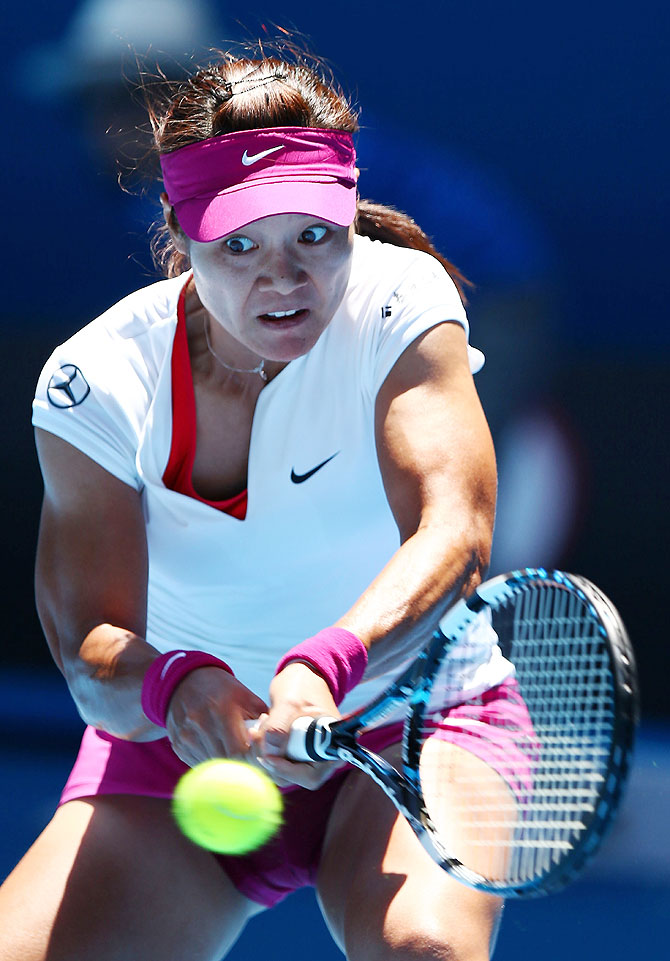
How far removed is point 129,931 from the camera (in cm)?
135

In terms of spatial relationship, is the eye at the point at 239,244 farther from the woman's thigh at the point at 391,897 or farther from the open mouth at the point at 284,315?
the woman's thigh at the point at 391,897

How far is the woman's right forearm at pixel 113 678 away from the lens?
53.2 inches

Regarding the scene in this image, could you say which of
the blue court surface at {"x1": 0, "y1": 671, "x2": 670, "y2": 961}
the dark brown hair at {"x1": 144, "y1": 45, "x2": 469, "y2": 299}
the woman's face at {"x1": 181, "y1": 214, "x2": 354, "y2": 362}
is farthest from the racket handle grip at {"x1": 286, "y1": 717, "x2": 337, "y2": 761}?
the blue court surface at {"x1": 0, "y1": 671, "x2": 670, "y2": 961}

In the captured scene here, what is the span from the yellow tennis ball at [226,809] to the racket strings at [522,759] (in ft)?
0.71

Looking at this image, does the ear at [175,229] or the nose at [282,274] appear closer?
the nose at [282,274]

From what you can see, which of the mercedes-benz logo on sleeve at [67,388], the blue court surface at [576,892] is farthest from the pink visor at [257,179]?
the blue court surface at [576,892]

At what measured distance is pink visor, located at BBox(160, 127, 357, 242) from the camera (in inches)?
53.4

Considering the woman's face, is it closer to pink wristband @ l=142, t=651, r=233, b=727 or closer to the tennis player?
the tennis player

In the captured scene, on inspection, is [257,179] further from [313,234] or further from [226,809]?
[226,809]

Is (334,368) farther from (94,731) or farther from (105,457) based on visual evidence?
(94,731)

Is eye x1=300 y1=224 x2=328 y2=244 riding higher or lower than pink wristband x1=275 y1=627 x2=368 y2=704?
higher

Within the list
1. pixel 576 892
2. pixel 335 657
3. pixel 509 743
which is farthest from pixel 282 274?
Result: pixel 576 892

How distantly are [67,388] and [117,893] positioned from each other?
59cm

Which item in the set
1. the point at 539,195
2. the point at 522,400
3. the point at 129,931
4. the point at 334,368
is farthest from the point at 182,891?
the point at 539,195
